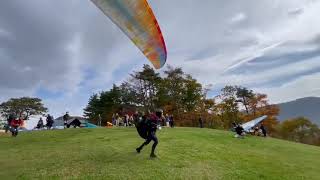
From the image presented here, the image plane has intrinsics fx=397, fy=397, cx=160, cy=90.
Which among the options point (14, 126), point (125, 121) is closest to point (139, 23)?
point (14, 126)

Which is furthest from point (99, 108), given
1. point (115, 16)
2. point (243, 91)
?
point (115, 16)

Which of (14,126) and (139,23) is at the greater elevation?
(139,23)

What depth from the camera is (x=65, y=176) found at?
14336 millimetres

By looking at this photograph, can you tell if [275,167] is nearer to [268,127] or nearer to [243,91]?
[268,127]

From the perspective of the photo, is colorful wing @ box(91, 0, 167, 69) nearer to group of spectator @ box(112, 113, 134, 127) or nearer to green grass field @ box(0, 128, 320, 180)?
green grass field @ box(0, 128, 320, 180)

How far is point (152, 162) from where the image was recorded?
16734mm

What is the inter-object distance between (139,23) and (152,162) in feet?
22.2

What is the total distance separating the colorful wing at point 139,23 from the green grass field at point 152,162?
4.54 meters

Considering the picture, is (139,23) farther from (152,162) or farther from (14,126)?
(14,126)

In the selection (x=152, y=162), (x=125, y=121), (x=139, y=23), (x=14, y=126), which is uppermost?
(x=139, y=23)

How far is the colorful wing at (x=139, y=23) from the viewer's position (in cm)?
1131

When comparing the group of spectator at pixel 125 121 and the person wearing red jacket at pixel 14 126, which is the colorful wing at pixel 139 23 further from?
the group of spectator at pixel 125 121

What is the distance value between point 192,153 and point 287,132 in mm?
88468

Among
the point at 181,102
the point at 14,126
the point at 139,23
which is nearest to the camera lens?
the point at 139,23
